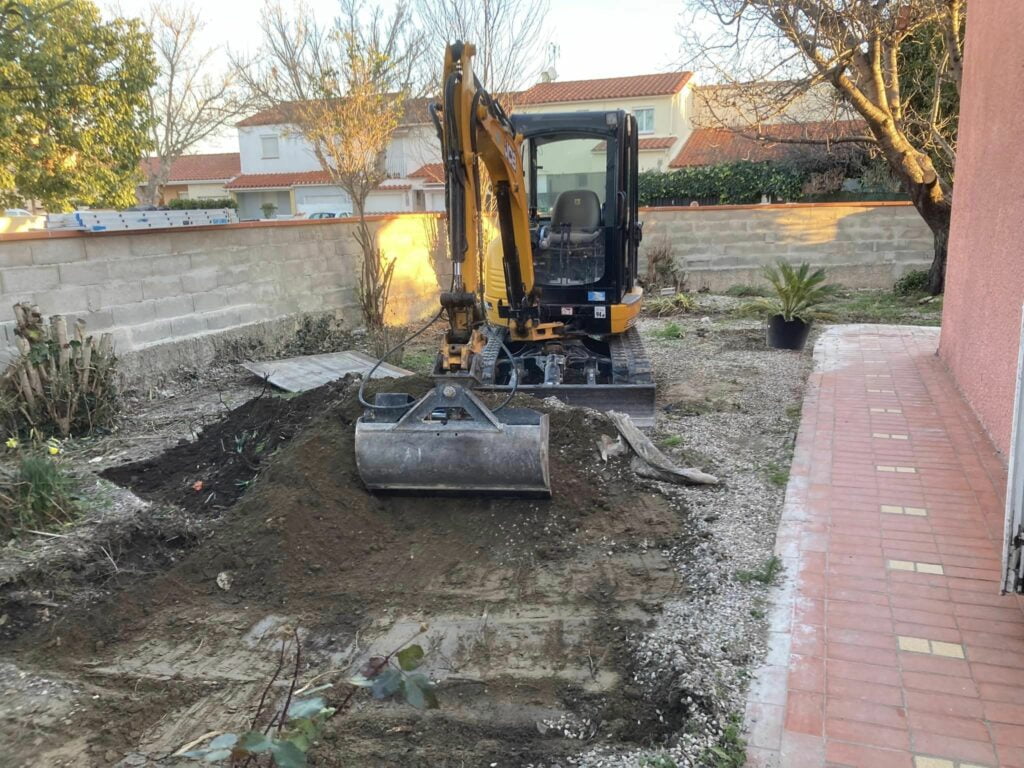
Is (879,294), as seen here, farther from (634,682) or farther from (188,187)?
(188,187)

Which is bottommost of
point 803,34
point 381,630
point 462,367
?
point 381,630

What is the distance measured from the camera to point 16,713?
115 inches

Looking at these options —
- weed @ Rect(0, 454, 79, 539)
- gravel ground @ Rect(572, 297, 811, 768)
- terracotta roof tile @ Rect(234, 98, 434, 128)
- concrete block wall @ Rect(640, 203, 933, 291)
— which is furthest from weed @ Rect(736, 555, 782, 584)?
terracotta roof tile @ Rect(234, 98, 434, 128)

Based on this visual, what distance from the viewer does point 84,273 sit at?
7695 millimetres

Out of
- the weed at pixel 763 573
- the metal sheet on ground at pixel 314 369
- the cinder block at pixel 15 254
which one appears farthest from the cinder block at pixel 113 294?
the weed at pixel 763 573

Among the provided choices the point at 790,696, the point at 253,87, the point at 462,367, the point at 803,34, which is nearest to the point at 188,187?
the point at 253,87

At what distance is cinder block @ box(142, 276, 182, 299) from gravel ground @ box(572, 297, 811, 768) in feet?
18.1

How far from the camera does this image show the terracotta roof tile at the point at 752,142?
51.9 feet

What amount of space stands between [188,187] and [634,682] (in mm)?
51773

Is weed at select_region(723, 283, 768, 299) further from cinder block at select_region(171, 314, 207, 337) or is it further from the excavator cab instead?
cinder block at select_region(171, 314, 207, 337)

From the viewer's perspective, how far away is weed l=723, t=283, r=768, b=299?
14820 millimetres

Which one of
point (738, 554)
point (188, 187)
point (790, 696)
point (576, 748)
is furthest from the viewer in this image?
point (188, 187)

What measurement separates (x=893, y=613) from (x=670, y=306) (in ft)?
33.1

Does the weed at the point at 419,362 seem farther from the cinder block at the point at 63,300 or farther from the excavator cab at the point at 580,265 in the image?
the cinder block at the point at 63,300
